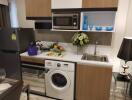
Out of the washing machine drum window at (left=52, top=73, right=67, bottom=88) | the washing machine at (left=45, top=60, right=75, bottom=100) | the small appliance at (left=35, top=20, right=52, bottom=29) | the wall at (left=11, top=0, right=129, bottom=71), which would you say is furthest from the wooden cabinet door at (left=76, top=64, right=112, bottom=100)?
the small appliance at (left=35, top=20, right=52, bottom=29)

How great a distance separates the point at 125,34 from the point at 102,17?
56 centimetres

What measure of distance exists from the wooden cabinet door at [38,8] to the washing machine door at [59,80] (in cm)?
117

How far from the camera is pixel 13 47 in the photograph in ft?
8.54

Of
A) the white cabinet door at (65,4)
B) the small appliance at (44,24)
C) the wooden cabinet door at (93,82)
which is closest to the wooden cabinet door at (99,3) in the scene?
the white cabinet door at (65,4)

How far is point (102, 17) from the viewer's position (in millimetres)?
2473

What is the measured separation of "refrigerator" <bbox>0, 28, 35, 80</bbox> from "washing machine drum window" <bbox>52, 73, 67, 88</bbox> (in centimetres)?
78

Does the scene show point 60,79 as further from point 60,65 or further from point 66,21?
point 66,21

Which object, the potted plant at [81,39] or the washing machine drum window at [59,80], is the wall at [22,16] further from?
the washing machine drum window at [59,80]

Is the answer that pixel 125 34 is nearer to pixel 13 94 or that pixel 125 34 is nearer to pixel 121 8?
pixel 121 8

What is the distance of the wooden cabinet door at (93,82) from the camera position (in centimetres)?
207

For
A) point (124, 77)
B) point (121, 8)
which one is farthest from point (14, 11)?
point (124, 77)

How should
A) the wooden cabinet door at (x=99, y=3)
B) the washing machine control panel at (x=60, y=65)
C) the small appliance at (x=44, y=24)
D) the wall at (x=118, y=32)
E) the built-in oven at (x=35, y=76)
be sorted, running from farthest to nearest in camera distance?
the small appliance at (x=44, y=24) < the built-in oven at (x=35, y=76) < the wall at (x=118, y=32) < the washing machine control panel at (x=60, y=65) < the wooden cabinet door at (x=99, y=3)

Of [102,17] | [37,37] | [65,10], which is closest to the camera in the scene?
[65,10]

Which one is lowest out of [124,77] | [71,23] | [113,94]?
[113,94]
